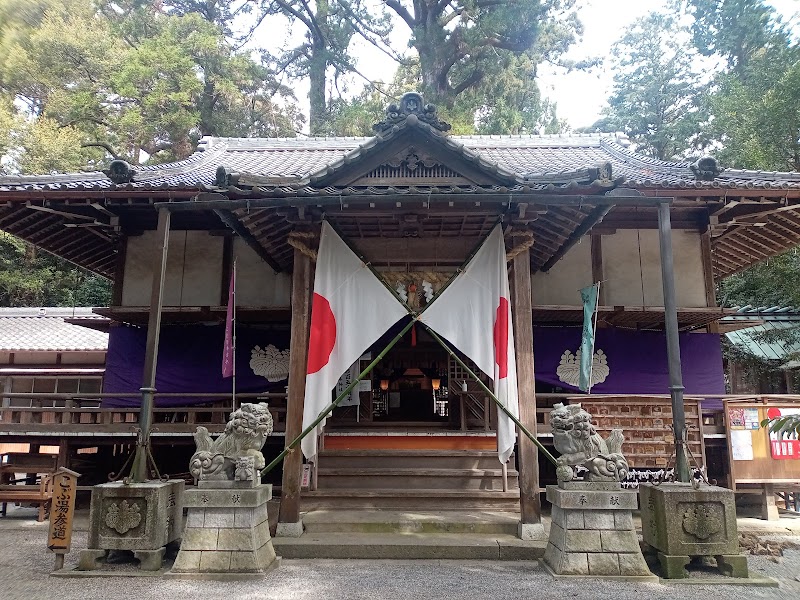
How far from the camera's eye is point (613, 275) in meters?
10.6

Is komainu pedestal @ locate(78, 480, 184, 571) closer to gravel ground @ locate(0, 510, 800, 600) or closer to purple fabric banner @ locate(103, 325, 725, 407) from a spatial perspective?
gravel ground @ locate(0, 510, 800, 600)

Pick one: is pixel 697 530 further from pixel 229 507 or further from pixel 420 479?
pixel 229 507

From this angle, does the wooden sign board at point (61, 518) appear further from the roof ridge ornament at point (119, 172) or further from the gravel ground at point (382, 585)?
the roof ridge ornament at point (119, 172)

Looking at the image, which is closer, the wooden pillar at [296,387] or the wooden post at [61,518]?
the wooden post at [61,518]

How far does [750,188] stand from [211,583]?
964 cm

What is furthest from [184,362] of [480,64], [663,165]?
[480,64]

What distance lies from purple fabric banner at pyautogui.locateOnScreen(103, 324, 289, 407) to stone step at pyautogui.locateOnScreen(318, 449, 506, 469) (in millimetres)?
2301

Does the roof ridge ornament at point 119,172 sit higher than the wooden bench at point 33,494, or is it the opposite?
the roof ridge ornament at point 119,172

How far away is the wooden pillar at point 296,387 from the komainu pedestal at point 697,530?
4461 millimetres

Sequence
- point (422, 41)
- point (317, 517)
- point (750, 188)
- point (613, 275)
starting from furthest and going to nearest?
point (422, 41) < point (613, 275) < point (750, 188) < point (317, 517)

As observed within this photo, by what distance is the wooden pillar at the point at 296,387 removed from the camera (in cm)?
700

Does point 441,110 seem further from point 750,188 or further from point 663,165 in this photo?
point 750,188

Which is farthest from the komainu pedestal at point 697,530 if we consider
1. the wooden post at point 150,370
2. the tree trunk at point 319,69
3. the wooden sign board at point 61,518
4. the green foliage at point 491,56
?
the tree trunk at point 319,69

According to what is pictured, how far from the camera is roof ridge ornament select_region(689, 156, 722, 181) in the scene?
27.8 feet
